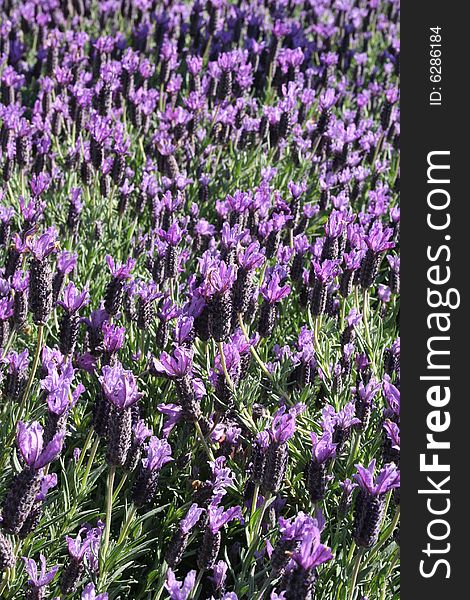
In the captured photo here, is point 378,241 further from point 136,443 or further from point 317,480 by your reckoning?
point 136,443

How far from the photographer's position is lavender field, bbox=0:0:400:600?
1.90 metres

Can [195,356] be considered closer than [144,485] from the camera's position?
No

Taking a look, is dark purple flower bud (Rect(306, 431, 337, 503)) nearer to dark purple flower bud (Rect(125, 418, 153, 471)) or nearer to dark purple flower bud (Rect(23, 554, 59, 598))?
dark purple flower bud (Rect(125, 418, 153, 471))

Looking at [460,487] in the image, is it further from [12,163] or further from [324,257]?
[12,163]

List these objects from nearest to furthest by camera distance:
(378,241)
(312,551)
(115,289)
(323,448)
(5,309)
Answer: (312,551)
(323,448)
(5,309)
(115,289)
(378,241)

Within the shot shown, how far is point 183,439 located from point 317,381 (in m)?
0.56

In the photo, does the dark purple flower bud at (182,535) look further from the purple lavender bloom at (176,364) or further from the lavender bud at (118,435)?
the purple lavender bloom at (176,364)

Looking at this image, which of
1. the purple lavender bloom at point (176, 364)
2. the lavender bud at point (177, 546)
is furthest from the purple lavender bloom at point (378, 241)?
the lavender bud at point (177, 546)

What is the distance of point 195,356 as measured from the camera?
9.09 ft

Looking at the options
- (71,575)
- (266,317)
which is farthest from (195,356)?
(71,575)

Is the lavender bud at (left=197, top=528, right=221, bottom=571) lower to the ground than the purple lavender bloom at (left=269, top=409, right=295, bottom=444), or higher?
lower

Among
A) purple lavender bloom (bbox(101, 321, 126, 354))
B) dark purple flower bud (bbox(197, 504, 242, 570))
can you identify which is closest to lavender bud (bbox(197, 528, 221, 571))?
dark purple flower bud (bbox(197, 504, 242, 570))

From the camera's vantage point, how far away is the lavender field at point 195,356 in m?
1.90

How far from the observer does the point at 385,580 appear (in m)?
2.05
